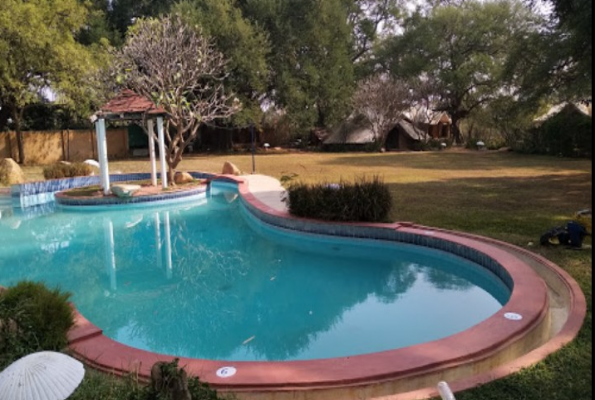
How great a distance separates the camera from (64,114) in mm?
28719

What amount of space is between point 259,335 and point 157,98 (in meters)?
10.5

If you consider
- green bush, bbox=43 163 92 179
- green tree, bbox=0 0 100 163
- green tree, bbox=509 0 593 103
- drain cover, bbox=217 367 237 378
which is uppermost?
green tree, bbox=0 0 100 163

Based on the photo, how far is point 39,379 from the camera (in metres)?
2.29

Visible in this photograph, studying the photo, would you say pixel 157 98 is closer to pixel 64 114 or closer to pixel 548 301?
pixel 548 301

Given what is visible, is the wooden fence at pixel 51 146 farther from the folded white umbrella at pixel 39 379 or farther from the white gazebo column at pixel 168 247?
the folded white umbrella at pixel 39 379

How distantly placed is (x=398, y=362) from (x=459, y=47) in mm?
34599

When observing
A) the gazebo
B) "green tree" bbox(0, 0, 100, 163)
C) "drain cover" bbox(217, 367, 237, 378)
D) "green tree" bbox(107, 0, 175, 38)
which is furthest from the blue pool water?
"green tree" bbox(107, 0, 175, 38)

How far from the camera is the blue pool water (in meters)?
5.14

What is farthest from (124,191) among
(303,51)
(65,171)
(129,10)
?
(129,10)

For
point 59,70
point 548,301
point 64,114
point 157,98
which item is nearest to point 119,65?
point 157,98

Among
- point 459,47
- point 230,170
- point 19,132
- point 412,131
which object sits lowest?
point 230,170

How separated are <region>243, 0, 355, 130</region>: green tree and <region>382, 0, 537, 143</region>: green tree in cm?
564

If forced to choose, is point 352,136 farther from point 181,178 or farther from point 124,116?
point 124,116

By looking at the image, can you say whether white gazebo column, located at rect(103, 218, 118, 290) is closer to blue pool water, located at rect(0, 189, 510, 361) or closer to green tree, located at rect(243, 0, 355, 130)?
blue pool water, located at rect(0, 189, 510, 361)
